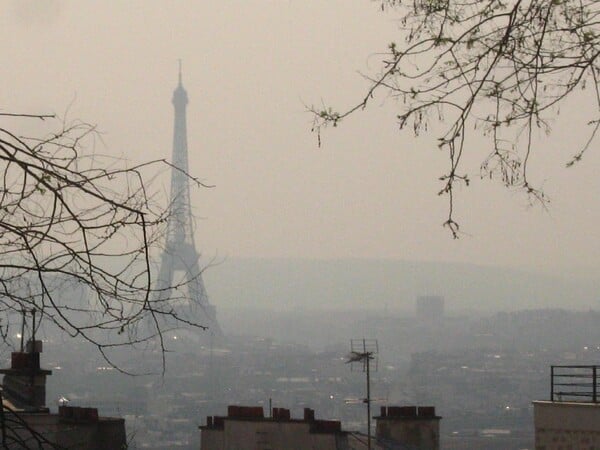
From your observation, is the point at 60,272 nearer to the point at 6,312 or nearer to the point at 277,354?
the point at 6,312

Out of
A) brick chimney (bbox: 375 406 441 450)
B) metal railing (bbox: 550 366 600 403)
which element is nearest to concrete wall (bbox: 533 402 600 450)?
metal railing (bbox: 550 366 600 403)

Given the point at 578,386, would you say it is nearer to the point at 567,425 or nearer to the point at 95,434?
the point at 567,425

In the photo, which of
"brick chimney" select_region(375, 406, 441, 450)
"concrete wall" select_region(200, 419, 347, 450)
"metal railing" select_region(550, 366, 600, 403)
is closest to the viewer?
"metal railing" select_region(550, 366, 600, 403)

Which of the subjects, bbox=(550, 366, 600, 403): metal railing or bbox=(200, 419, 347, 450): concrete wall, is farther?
bbox=(200, 419, 347, 450): concrete wall

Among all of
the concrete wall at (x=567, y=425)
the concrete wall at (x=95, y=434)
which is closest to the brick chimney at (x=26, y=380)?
the concrete wall at (x=95, y=434)

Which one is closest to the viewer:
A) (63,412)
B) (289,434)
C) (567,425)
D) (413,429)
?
(567,425)

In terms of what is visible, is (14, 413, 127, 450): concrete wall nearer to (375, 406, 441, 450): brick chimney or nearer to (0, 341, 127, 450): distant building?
(0, 341, 127, 450): distant building

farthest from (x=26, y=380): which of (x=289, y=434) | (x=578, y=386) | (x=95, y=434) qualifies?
(x=578, y=386)
